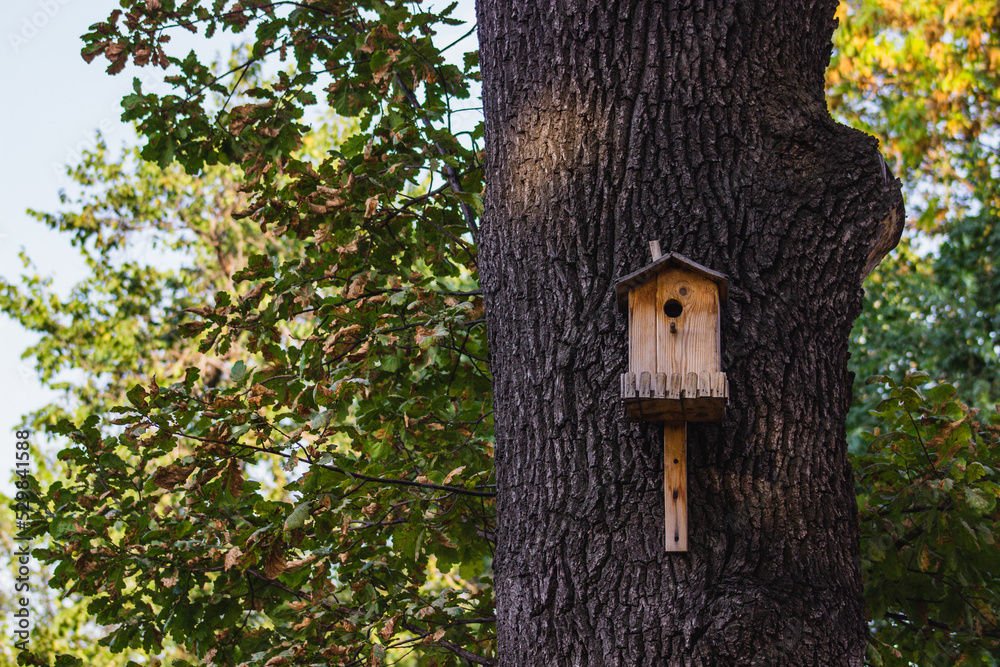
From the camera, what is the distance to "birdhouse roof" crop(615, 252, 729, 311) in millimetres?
1780

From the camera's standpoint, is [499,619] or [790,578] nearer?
[790,578]

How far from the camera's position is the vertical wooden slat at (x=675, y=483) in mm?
1700

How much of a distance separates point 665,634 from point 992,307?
970cm

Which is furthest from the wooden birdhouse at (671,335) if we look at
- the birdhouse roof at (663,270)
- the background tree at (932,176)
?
the background tree at (932,176)

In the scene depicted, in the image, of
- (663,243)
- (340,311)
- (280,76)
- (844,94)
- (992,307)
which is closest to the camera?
(663,243)

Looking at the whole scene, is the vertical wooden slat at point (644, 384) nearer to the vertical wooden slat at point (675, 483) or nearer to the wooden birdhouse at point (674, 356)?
the wooden birdhouse at point (674, 356)

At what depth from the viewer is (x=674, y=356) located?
1798 mm

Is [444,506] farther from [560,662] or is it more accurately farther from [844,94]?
[844,94]

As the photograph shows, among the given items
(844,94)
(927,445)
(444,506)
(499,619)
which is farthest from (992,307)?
(499,619)

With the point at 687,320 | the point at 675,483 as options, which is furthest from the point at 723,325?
the point at 675,483

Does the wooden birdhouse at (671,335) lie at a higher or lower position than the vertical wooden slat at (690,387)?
higher

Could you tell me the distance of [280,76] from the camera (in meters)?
3.50

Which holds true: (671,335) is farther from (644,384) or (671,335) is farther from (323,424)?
(323,424)

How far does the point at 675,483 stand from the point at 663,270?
46 cm
